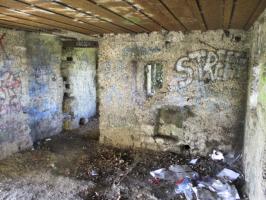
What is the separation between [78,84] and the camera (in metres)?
6.87

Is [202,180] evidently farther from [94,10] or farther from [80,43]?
[80,43]

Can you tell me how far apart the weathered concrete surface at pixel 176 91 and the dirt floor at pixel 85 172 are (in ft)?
1.07

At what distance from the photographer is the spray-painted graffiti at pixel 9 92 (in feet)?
14.3

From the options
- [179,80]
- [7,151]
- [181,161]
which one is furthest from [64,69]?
[181,161]

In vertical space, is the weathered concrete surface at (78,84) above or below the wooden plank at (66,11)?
below

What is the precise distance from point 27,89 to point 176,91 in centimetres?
270

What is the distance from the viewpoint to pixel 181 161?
14.4 feet

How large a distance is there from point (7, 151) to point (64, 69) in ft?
8.51

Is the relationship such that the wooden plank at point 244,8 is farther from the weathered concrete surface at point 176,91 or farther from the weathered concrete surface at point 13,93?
the weathered concrete surface at point 13,93

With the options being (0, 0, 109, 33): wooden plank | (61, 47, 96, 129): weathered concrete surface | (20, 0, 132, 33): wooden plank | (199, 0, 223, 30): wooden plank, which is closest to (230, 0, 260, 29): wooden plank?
(199, 0, 223, 30): wooden plank

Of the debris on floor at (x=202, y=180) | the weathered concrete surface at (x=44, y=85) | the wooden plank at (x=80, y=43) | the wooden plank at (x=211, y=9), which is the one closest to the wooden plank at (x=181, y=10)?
the wooden plank at (x=211, y=9)

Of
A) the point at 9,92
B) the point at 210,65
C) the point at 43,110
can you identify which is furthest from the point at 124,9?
the point at 43,110

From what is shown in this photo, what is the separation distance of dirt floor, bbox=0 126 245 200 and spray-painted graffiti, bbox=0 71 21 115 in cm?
83

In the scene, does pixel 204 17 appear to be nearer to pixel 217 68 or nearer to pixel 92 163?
pixel 217 68
